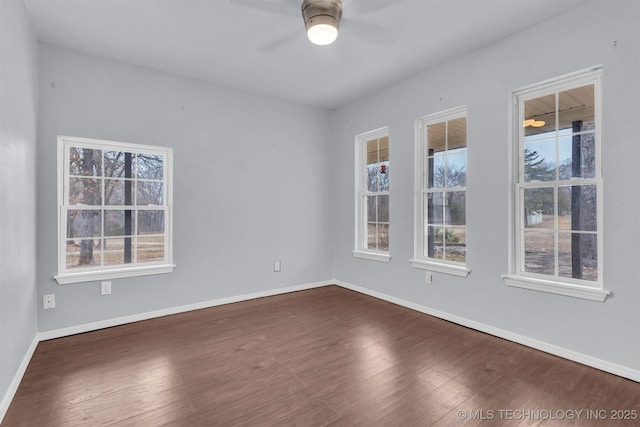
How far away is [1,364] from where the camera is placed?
74.6 inches

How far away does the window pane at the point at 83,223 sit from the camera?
3.21 meters

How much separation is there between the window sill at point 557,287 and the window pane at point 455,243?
1.77 feet

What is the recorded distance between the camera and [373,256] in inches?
176

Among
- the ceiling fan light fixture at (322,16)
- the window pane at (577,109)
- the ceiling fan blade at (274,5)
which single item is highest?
the ceiling fan blade at (274,5)

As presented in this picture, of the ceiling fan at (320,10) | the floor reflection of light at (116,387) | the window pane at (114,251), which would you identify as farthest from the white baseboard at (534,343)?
the window pane at (114,251)

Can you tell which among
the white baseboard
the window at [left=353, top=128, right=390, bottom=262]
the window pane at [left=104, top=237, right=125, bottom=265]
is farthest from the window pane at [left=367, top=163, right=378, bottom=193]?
the window pane at [left=104, top=237, right=125, bottom=265]

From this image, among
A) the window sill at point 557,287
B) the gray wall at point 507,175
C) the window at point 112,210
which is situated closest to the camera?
the gray wall at point 507,175

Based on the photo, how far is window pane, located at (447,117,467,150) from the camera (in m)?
3.53

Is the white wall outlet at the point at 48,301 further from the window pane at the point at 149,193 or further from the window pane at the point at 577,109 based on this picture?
the window pane at the point at 577,109

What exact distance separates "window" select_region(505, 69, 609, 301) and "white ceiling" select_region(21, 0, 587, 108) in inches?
28.0

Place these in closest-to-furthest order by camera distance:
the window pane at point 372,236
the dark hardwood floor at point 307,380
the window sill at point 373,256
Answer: the dark hardwood floor at point 307,380
the window sill at point 373,256
the window pane at point 372,236

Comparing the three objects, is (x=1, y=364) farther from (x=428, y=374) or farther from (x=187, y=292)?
(x=428, y=374)

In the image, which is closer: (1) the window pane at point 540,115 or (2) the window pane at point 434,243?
(1) the window pane at point 540,115

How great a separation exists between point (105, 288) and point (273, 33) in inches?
121
